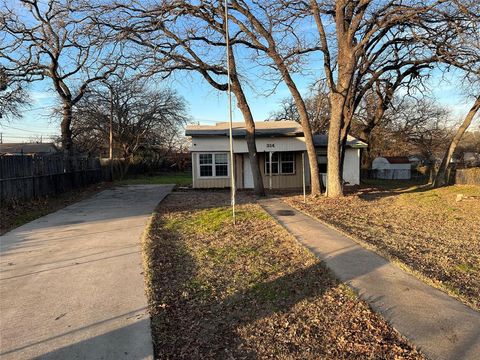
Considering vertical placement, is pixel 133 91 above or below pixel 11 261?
above

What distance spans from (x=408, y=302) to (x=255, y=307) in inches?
74.6

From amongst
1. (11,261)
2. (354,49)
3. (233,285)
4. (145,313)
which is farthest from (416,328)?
(354,49)

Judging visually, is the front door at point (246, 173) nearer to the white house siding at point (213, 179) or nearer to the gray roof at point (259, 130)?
the white house siding at point (213, 179)

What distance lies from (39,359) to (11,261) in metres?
4.31

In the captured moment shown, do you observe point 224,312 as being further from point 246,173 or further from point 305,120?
point 246,173

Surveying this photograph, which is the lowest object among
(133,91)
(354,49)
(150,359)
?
(150,359)

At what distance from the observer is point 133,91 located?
3919 cm

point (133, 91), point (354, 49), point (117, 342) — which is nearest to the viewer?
point (117, 342)

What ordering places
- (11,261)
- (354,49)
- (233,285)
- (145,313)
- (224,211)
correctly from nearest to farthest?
(145,313)
(233,285)
(11,261)
(224,211)
(354,49)

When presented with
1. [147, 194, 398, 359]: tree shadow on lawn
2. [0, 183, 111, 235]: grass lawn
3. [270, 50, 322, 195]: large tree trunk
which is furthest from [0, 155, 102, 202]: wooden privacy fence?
[270, 50, 322, 195]: large tree trunk

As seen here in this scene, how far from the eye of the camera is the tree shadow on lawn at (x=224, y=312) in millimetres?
3914

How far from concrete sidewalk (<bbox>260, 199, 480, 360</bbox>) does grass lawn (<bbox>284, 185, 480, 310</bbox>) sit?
0.37 m

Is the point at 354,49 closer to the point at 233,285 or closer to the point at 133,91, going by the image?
the point at 233,285

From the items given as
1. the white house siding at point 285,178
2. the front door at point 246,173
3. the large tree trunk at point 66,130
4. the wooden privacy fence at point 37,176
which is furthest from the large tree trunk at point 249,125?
the large tree trunk at point 66,130
